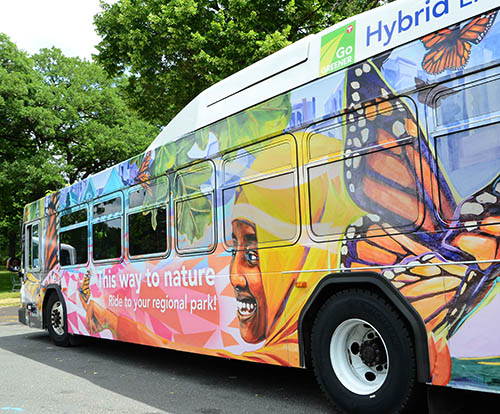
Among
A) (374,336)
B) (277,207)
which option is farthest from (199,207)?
(374,336)

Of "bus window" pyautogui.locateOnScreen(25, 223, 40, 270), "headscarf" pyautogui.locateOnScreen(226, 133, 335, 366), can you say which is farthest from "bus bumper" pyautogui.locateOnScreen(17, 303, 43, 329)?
"headscarf" pyautogui.locateOnScreen(226, 133, 335, 366)

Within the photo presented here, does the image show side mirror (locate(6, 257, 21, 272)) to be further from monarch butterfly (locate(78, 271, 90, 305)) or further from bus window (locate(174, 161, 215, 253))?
bus window (locate(174, 161, 215, 253))

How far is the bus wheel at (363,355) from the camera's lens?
406 centimetres

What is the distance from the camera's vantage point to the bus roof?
13.1 feet

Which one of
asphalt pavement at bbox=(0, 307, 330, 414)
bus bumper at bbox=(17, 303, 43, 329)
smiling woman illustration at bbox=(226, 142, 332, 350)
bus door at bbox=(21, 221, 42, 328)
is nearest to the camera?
smiling woman illustration at bbox=(226, 142, 332, 350)

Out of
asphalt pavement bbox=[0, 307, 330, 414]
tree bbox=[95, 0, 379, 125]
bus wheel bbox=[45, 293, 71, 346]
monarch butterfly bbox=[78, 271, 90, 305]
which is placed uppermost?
tree bbox=[95, 0, 379, 125]

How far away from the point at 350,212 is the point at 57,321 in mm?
7428

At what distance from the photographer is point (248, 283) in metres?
5.56

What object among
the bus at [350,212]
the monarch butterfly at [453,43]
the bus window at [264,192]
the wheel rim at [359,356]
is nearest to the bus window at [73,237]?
the bus at [350,212]

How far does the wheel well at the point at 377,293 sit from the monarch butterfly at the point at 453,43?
158 cm

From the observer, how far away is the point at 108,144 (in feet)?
87.7

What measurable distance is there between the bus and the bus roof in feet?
0.05

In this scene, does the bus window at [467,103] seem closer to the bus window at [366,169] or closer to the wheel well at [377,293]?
the bus window at [366,169]

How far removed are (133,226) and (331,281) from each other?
3924mm
